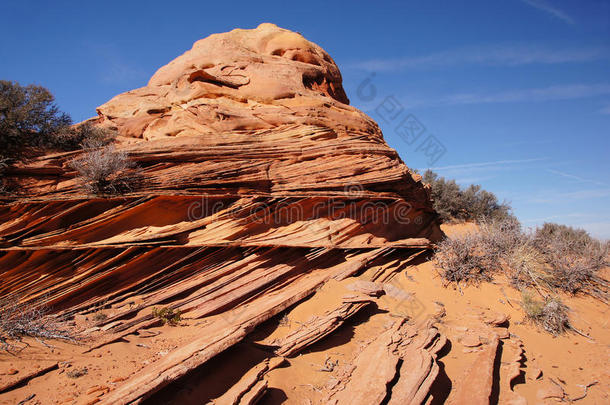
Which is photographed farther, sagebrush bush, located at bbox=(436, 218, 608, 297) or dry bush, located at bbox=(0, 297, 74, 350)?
sagebrush bush, located at bbox=(436, 218, 608, 297)

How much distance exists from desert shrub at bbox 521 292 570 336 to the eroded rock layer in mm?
2542

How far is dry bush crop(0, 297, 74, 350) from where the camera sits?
4508mm

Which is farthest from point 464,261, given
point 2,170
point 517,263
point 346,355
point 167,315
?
point 2,170

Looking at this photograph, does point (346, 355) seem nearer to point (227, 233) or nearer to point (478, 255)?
point (227, 233)

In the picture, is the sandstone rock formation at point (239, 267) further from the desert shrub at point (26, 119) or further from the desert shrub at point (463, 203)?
the desert shrub at point (463, 203)

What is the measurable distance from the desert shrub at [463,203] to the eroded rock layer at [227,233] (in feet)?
25.8

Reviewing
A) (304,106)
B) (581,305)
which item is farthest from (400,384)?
(304,106)

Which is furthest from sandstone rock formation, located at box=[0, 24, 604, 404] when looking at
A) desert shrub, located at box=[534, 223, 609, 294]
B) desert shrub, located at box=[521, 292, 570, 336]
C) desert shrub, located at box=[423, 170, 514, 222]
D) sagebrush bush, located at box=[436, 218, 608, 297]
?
desert shrub, located at box=[423, 170, 514, 222]

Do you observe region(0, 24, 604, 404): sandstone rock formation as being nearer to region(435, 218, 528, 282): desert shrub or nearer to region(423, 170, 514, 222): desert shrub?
region(435, 218, 528, 282): desert shrub

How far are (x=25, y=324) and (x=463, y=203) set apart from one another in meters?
17.6

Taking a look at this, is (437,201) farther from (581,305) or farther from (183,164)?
(183,164)

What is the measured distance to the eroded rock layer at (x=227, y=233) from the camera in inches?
200

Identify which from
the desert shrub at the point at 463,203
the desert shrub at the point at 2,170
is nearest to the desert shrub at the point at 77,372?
the desert shrub at the point at 2,170

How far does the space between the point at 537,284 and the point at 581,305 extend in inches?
44.0
